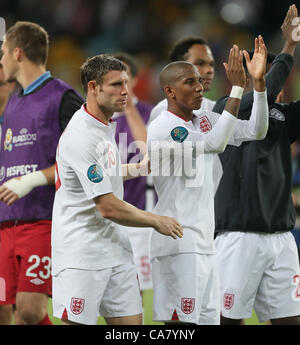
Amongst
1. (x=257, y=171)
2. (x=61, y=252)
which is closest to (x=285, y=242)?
(x=257, y=171)

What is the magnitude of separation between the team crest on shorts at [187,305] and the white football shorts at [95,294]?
244mm

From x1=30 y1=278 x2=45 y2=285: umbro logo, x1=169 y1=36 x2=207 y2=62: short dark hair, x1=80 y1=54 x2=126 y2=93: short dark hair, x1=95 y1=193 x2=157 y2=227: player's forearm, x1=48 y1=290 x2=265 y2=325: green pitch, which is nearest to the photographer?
x1=95 y1=193 x2=157 y2=227: player's forearm

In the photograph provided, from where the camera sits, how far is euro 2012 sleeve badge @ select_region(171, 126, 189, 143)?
4.09 m

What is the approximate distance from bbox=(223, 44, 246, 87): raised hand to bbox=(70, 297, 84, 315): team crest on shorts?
1.46 m

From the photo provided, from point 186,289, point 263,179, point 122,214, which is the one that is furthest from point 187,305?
point 263,179

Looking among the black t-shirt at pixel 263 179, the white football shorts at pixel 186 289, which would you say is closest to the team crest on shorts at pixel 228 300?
the black t-shirt at pixel 263 179

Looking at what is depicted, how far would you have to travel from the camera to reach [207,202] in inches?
165

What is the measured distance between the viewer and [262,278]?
475 cm

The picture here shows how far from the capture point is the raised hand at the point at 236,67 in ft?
12.9

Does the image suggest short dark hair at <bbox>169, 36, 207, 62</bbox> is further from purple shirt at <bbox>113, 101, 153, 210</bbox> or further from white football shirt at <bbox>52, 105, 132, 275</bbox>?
white football shirt at <bbox>52, 105, 132, 275</bbox>

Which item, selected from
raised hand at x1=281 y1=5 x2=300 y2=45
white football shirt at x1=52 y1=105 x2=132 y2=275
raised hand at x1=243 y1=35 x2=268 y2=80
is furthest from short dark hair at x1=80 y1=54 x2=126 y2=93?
raised hand at x1=281 y1=5 x2=300 y2=45

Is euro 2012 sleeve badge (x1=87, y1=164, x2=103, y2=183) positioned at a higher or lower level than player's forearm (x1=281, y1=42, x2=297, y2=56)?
lower
